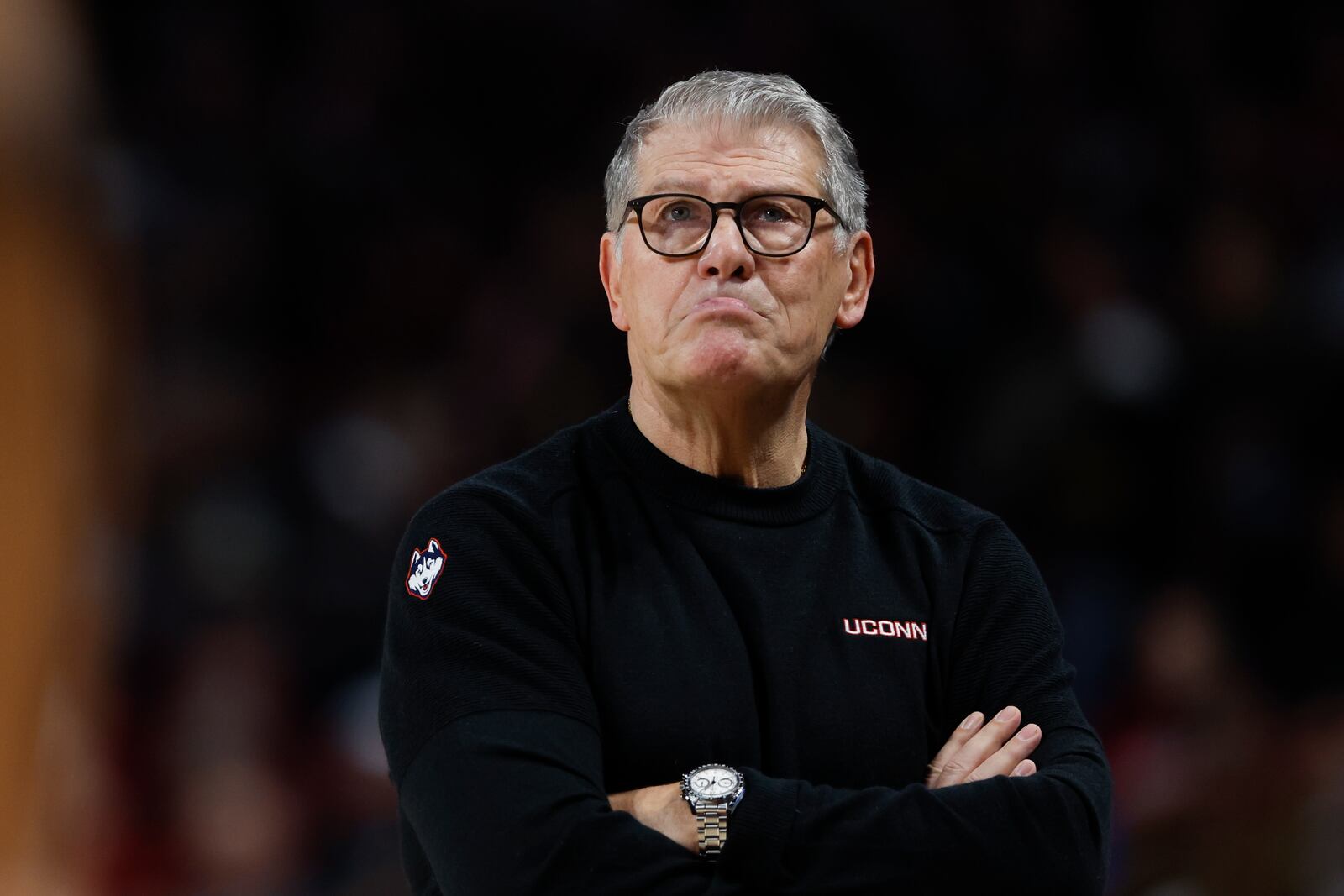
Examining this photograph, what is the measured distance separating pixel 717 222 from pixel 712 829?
114 cm

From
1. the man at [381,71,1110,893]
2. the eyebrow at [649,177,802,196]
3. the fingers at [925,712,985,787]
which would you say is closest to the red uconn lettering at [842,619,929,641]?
the man at [381,71,1110,893]

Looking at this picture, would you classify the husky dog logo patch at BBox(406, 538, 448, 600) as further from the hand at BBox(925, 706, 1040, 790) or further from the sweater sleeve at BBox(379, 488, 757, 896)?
the hand at BBox(925, 706, 1040, 790)


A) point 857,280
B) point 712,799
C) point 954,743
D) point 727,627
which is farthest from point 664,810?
point 857,280

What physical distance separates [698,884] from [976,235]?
5135 millimetres

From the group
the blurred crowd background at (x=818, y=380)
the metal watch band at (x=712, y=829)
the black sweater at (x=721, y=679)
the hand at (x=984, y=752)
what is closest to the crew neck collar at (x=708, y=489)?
the black sweater at (x=721, y=679)

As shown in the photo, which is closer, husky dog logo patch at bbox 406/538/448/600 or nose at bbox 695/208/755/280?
husky dog logo patch at bbox 406/538/448/600

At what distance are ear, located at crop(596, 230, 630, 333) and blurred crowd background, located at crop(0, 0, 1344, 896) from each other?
1607 millimetres

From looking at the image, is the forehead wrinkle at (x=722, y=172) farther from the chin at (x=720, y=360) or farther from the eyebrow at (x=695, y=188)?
the chin at (x=720, y=360)

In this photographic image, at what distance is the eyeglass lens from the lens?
10.2 ft

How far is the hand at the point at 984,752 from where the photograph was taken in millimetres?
2875

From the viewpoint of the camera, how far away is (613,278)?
10.9 ft

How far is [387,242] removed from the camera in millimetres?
7453

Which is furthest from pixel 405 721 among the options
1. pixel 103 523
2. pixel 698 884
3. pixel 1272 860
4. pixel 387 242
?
pixel 387 242

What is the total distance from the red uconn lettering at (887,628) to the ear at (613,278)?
2.42 ft
